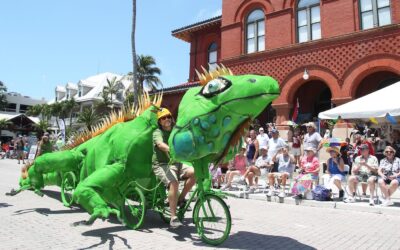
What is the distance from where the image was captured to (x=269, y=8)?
18750 millimetres

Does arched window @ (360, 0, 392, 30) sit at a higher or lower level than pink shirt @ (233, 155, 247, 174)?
higher

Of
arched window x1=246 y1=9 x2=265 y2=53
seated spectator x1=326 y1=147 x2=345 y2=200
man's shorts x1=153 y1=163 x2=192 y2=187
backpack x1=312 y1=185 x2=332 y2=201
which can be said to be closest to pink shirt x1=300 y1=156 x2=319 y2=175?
seated spectator x1=326 y1=147 x2=345 y2=200

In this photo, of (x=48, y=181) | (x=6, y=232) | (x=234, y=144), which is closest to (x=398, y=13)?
(x=234, y=144)

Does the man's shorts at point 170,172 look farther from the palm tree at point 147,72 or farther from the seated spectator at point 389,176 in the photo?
the palm tree at point 147,72

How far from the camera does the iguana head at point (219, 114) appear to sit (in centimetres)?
421

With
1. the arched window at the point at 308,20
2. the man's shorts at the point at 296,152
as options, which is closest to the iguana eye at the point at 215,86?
the man's shorts at the point at 296,152

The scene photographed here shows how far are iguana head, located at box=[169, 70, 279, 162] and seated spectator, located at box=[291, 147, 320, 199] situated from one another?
469 centimetres

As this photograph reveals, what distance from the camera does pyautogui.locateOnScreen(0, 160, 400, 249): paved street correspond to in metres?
4.70

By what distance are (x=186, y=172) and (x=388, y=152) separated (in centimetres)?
525

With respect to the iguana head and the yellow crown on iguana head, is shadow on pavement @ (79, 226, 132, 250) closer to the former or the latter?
the iguana head

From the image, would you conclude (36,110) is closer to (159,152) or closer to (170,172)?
(159,152)

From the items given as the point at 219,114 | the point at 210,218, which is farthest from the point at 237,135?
the point at 210,218

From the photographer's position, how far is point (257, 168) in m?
9.97

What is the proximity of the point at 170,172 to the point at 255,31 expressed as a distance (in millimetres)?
15710
